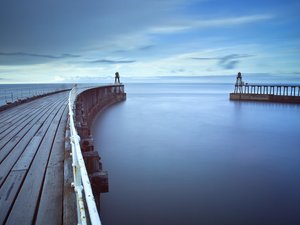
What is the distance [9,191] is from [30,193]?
1.09ft

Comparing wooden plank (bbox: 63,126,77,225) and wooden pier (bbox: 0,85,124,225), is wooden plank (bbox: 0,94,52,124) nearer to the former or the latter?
wooden pier (bbox: 0,85,124,225)

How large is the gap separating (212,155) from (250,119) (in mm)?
13905

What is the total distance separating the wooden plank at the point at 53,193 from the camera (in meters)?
2.48

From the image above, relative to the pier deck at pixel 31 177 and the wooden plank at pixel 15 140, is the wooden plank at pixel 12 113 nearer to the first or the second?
the wooden plank at pixel 15 140

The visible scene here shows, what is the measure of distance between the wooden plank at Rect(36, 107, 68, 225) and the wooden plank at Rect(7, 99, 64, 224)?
78mm

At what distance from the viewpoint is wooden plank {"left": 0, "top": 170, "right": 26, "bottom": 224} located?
2.65m

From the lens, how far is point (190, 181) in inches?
346

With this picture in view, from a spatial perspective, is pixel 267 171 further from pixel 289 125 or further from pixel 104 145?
pixel 289 125

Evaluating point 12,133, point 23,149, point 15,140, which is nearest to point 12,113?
point 12,133

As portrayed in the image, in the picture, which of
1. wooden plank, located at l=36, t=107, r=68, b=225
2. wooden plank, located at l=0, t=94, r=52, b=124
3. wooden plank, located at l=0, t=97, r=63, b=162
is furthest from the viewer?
wooden plank, located at l=0, t=94, r=52, b=124

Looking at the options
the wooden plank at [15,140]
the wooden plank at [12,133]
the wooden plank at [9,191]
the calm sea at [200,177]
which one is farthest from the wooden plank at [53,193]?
the calm sea at [200,177]

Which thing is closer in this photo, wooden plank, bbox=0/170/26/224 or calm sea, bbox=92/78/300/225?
wooden plank, bbox=0/170/26/224

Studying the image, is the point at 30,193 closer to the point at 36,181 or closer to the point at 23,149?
the point at 36,181

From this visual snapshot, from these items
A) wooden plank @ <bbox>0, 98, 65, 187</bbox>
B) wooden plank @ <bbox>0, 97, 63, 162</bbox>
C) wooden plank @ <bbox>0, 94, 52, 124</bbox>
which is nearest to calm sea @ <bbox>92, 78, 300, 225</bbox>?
wooden plank @ <bbox>0, 98, 65, 187</bbox>
